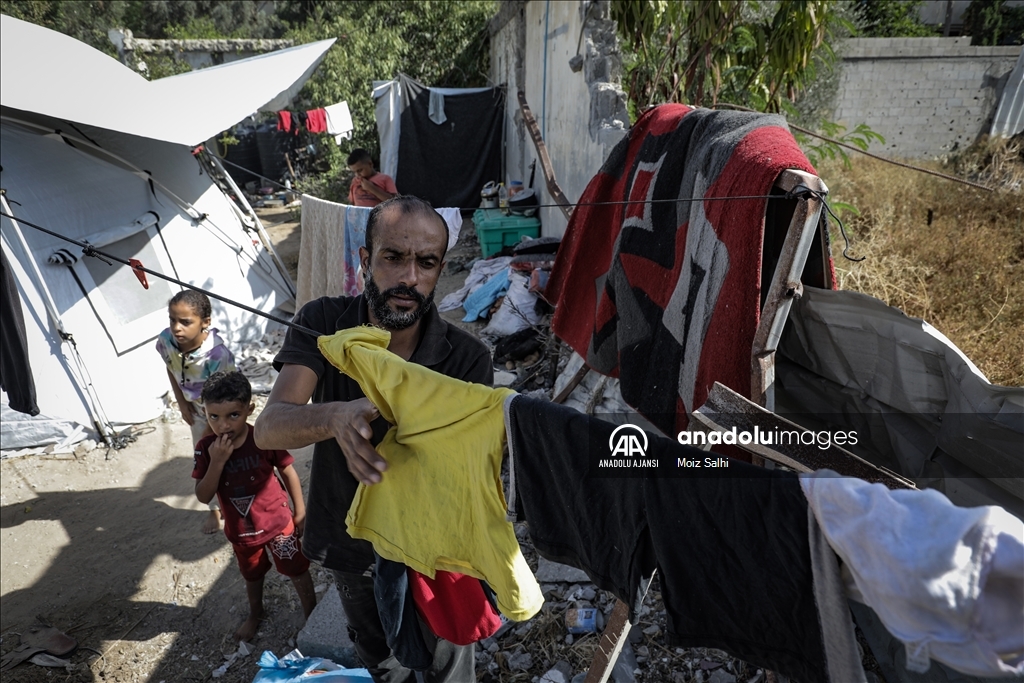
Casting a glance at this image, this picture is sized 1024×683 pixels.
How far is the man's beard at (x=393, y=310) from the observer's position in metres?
1.71

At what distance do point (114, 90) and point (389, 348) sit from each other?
4151 millimetres

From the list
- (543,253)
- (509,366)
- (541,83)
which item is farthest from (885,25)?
(509,366)

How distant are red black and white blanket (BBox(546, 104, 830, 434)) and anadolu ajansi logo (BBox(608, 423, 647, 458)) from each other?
0.87 metres

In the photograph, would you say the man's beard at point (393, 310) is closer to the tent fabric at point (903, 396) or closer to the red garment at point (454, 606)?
the red garment at point (454, 606)

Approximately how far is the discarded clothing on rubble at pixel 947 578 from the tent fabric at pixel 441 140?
35.0 ft

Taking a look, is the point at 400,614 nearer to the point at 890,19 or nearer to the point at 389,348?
the point at 389,348

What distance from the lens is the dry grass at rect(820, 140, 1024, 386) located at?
3184 mm

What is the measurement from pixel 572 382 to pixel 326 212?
3052 mm

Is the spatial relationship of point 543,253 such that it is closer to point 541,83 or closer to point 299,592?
point 541,83

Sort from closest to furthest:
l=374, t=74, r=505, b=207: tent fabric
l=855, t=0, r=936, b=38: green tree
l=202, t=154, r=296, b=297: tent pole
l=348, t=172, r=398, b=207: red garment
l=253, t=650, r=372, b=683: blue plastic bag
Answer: l=253, t=650, r=372, b=683: blue plastic bag
l=348, t=172, r=398, b=207: red garment
l=202, t=154, r=296, b=297: tent pole
l=374, t=74, r=505, b=207: tent fabric
l=855, t=0, r=936, b=38: green tree

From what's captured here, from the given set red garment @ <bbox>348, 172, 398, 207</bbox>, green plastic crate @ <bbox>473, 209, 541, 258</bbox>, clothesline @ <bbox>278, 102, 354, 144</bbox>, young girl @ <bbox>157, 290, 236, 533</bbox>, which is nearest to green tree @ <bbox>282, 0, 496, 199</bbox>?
clothesline @ <bbox>278, 102, 354, 144</bbox>

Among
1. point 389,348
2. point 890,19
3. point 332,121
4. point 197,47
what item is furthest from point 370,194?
point 890,19

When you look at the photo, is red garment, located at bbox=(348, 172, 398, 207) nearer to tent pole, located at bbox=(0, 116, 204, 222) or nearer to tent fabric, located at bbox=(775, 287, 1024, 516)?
tent pole, located at bbox=(0, 116, 204, 222)

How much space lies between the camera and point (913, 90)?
10273mm
